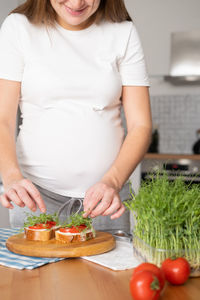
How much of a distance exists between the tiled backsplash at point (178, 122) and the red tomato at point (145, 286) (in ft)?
11.5

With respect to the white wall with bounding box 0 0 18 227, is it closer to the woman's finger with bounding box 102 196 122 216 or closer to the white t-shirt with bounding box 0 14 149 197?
the white t-shirt with bounding box 0 14 149 197

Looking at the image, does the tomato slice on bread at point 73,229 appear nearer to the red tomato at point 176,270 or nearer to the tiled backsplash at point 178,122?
the red tomato at point 176,270

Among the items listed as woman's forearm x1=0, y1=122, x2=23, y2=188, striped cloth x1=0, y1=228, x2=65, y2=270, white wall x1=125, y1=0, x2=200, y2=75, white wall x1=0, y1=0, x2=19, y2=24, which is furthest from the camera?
white wall x1=125, y1=0, x2=200, y2=75

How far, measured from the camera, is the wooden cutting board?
42.2 inches

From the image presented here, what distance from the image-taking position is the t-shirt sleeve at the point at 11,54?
1386mm

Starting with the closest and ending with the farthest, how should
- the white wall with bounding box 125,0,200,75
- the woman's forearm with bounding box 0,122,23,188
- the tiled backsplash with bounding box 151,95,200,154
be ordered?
the woman's forearm with bounding box 0,122,23,188
the white wall with bounding box 125,0,200,75
the tiled backsplash with bounding box 151,95,200,154

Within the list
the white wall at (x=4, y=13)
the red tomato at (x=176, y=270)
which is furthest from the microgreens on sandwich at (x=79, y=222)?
the white wall at (x=4, y=13)

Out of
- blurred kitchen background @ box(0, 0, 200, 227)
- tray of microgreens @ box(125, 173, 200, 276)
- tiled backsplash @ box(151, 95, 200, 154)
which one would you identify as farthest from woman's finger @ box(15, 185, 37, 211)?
tiled backsplash @ box(151, 95, 200, 154)

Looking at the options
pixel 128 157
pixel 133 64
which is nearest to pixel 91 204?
pixel 128 157

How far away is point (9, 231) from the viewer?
1358 millimetres

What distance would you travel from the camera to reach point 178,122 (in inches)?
168

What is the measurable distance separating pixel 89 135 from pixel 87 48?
315mm

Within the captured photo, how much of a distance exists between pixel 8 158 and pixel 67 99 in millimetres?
277

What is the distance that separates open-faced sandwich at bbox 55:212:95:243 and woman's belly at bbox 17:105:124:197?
248 mm
